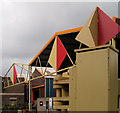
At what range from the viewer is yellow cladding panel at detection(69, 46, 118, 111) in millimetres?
3883

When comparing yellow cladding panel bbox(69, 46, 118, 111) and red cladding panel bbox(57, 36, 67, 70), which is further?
red cladding panel bbox(57, 36, 67, 70)

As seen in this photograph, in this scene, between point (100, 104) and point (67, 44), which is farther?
point (67, 44)

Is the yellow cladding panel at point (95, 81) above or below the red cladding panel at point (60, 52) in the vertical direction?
below

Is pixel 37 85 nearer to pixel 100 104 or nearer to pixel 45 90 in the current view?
pixel 45 90

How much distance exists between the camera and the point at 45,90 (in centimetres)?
3806

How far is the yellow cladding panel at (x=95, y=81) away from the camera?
3883 mm

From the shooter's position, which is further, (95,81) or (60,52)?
(60,52)

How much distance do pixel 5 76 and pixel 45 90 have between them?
14.2 metres

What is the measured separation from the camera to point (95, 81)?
13.1 feet

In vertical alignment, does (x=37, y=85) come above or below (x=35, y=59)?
below

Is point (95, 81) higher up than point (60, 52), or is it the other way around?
point (60, 52)

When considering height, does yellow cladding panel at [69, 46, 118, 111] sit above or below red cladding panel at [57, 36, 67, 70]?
below

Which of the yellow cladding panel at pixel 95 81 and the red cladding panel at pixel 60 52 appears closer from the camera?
the yellow cladding panel at pixel 95 81

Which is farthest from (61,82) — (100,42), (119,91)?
(119,91)
